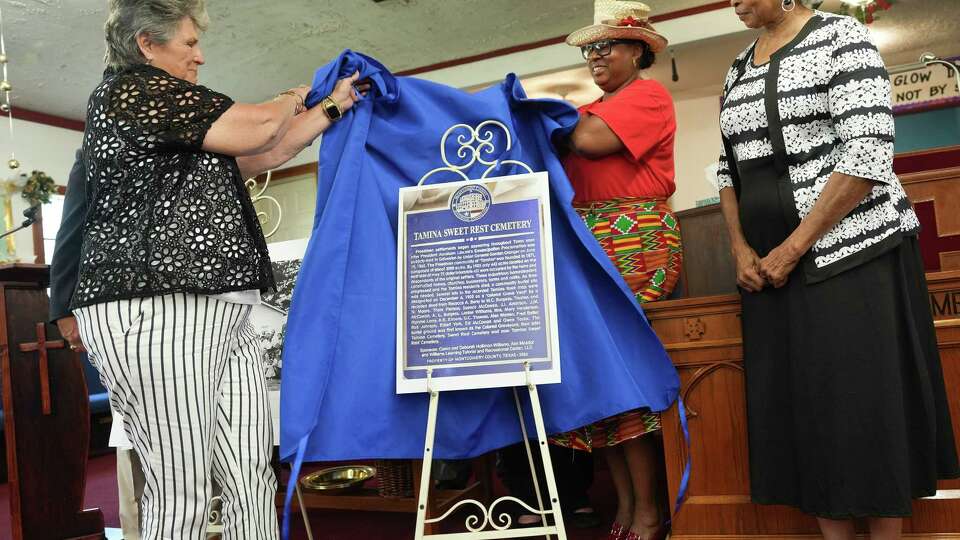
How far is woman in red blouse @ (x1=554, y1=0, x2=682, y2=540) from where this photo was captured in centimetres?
210

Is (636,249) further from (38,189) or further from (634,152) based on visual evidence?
(38,189)

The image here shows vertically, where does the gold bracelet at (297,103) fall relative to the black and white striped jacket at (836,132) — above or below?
above

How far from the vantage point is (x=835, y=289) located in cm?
162

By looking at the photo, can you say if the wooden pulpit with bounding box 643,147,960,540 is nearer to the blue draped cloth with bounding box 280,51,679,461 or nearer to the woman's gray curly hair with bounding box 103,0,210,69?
the blue draped cloth with bounding box 280,51,679,461

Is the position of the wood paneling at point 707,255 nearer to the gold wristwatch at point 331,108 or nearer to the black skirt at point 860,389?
the black skirt at point 860,389

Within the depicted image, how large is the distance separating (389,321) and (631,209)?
2.52 feet

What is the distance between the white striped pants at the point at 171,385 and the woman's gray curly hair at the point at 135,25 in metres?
0.56

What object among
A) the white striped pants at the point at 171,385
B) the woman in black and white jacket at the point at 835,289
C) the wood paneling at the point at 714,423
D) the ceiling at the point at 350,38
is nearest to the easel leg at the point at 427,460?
the white striped pants at the point at 171,385

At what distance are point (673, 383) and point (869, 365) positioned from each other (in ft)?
1.73

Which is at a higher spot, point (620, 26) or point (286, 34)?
point (286, 34)

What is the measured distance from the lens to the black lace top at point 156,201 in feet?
4.98

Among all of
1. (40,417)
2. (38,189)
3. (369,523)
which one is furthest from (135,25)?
(38,189)

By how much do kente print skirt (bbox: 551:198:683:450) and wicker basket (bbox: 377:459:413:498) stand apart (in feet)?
3.20

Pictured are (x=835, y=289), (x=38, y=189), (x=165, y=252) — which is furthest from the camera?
(x=38, y=189)
